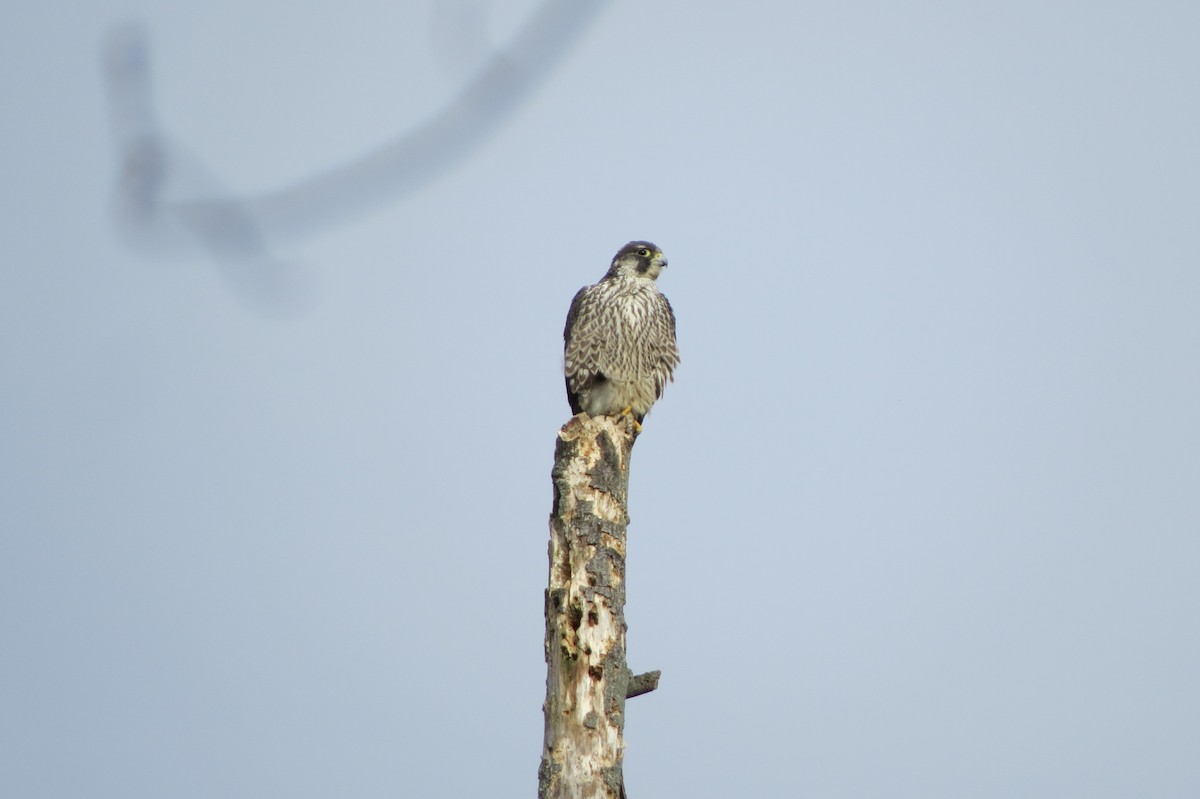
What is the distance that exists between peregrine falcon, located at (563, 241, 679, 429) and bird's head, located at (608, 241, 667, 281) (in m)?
0.20

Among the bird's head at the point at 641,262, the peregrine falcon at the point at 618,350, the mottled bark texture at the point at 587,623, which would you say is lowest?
the mottled bark texture at the point at 587,623

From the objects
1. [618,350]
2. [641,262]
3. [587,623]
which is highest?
[641,262]

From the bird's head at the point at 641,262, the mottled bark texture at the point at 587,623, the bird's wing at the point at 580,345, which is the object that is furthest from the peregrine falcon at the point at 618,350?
the mottled bark texture at the point at 587,623

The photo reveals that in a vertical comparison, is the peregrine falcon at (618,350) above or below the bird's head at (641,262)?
below

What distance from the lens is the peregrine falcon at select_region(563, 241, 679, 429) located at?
8.49 meters

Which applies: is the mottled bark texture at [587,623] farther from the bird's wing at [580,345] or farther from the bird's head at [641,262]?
the bird's head at [641,262]

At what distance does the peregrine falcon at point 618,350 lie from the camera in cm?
849

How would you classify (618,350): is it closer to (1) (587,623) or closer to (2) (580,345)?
(2) (580,345)

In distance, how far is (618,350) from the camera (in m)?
8.47

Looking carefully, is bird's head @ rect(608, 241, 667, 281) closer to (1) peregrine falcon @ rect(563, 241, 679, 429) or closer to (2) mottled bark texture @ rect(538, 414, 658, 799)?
(1) peregrine falcon @ rect(563, 241, 679, 429)

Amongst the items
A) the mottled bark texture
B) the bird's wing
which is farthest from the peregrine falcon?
the mottled bark texture

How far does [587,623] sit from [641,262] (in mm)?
4310

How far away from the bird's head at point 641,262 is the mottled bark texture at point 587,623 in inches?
131

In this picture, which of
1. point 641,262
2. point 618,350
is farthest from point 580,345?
point 641,262
